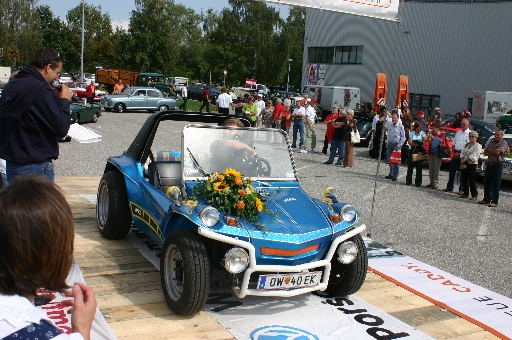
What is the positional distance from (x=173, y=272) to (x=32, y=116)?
167cm

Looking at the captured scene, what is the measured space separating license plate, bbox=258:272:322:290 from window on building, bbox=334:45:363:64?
127ft

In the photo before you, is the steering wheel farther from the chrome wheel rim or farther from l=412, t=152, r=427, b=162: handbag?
l=412, t=152, r=427, b=162: handbag

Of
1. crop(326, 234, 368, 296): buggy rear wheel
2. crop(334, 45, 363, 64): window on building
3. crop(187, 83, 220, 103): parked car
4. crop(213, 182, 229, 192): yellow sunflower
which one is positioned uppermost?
crop(334, 45, 363, 64): window on building

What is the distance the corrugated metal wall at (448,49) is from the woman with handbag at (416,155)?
49.1 feet

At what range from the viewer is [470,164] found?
39.9 ft

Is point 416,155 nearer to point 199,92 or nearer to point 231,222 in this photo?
point 231,222

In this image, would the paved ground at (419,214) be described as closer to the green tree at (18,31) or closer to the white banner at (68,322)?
the white banner at (68,322)

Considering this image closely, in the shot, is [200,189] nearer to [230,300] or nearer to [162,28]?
[230,300]

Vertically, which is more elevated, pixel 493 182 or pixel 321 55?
pixel 321 55

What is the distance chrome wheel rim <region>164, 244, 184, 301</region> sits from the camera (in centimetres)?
456

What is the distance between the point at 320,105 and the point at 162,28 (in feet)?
83.4

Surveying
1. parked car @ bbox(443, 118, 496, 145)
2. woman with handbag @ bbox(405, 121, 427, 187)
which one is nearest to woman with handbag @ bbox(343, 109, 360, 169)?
woman with handbag @ bbox(405, 121, 427, 187)

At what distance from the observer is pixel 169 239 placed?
4.60 meters

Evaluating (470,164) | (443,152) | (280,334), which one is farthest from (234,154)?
(443,152)
